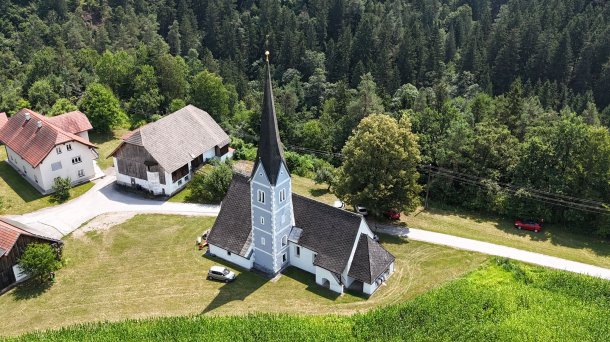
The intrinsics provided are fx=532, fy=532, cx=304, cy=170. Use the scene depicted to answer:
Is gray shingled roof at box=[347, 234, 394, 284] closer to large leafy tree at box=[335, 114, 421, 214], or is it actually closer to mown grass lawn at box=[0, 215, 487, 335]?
mown grass lawn at box=[0, 215, 487, 335]

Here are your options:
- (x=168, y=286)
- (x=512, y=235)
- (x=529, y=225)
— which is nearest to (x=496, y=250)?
(x=512, y=235)

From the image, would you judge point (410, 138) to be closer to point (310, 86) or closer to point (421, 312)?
point (421, 312)

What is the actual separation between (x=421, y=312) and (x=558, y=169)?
89.6 feet

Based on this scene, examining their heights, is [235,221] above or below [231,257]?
above

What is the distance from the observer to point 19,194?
62.5 metres

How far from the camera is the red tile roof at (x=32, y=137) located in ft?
203

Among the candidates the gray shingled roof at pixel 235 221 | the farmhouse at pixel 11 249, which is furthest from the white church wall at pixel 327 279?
the farmhouse at pixel 11 249

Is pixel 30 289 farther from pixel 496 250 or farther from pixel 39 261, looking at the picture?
pixel 496 250

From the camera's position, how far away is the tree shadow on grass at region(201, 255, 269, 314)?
45.1 metres

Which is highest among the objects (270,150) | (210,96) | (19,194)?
(270,150)

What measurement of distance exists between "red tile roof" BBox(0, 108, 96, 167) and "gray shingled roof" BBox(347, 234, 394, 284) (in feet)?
121

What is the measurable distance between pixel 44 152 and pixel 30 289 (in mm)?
20427

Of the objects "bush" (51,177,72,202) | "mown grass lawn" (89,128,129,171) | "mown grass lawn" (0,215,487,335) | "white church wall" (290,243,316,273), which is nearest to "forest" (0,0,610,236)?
"mown grass lawn" (89,128,129,171)

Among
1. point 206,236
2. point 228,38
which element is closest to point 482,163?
point 206,236
